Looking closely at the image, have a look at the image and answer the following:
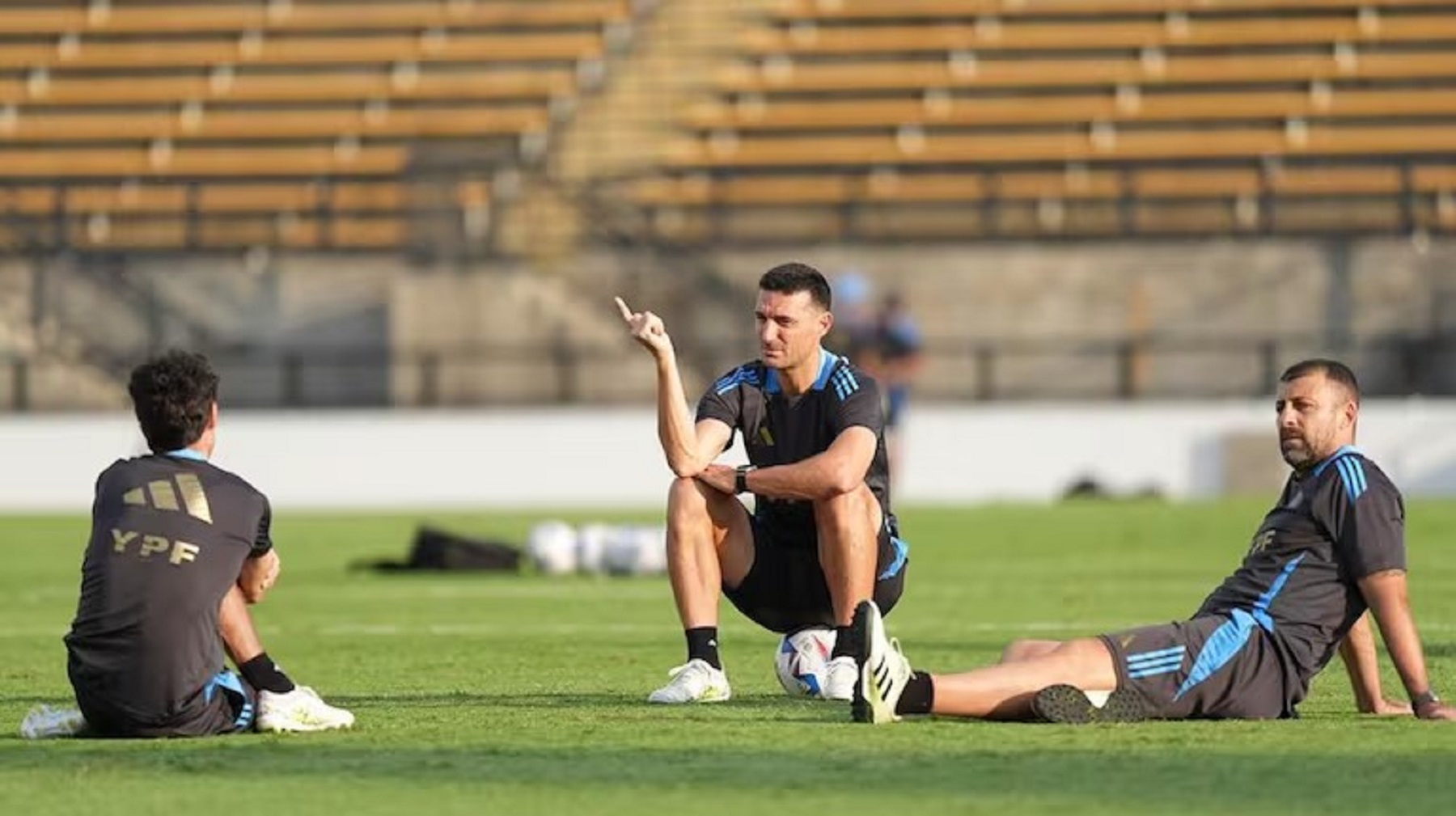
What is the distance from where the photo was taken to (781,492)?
32.3ft

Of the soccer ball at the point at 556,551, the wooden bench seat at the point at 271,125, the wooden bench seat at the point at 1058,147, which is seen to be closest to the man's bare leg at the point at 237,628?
the soccer ball at the point at 556,551

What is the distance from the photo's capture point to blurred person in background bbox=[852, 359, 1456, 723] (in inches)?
337

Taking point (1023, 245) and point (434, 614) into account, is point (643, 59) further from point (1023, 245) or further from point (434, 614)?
point (434, 614)

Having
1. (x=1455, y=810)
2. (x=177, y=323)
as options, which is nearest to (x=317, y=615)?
(x=1455, y=810)

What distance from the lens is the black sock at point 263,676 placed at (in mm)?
8570

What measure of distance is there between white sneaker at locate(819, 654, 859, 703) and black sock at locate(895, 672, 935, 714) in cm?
94

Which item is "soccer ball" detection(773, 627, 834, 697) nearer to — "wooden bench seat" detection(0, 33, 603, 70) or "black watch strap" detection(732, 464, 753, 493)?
"black watch strap" detection(732, 464, 753, 493)

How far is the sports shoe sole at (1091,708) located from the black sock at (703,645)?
5.19ft

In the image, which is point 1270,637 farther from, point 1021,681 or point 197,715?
point 197,715

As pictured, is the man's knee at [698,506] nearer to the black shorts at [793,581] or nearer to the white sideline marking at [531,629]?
the black shorts at [793,581]

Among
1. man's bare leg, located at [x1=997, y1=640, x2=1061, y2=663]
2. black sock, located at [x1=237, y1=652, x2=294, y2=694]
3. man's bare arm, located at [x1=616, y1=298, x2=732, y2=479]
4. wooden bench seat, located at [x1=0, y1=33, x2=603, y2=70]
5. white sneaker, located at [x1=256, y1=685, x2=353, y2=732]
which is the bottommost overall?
white sneaker, located at [x1=256, y1=685, x2=353, y2=732]

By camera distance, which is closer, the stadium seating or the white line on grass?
the white line on grass

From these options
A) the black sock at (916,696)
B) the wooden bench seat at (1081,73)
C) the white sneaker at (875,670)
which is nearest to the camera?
the white sneaker at (875,670)

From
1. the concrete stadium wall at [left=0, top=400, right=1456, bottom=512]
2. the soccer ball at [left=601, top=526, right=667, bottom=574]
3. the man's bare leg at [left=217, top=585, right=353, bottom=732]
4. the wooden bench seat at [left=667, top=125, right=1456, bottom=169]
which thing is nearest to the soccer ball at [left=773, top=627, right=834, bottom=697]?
the man's bare leg at [left=217, top=585, right=353, bottom=732]
